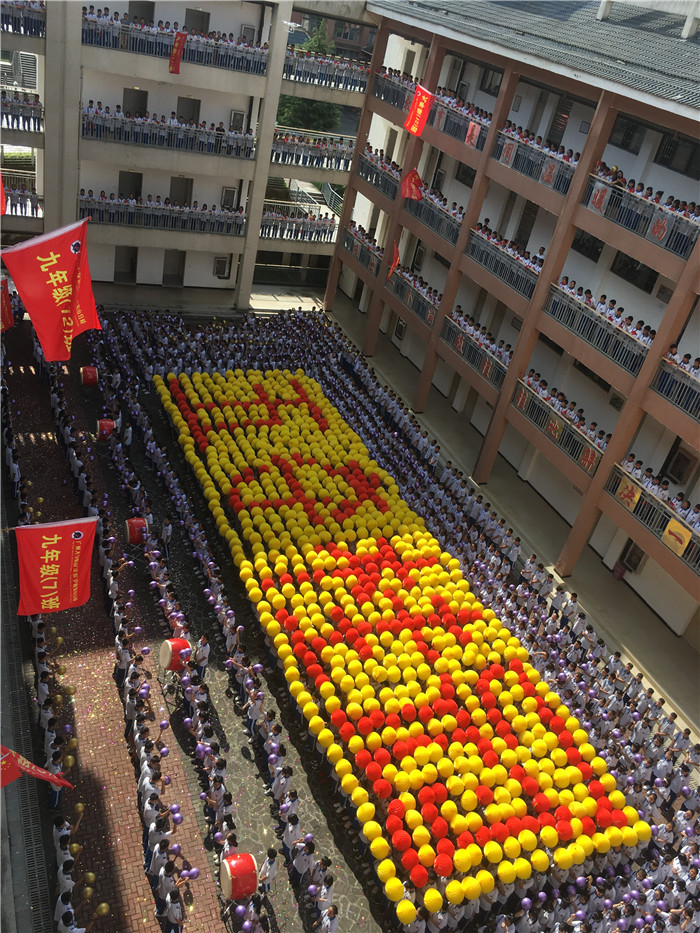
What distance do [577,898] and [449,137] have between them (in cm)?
2199

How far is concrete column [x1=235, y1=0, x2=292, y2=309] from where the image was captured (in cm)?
2836

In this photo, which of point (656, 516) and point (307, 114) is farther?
point (307, 114)

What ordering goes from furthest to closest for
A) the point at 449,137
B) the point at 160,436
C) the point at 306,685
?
the point at 449,137
the point at 160,436
the point at 306,685

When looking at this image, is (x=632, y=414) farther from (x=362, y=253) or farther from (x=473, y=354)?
(x=362, y=253)

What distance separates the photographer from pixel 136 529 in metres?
19.2

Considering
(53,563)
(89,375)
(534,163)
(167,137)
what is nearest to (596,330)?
(534,163)

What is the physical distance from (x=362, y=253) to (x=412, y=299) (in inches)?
178

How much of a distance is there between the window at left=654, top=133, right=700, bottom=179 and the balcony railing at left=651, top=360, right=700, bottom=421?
5.05 m

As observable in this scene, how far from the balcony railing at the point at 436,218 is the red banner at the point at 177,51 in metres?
8.85

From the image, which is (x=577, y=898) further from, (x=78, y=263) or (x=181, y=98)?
(x=181, y=98)

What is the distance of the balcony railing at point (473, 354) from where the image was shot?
24.7 metres

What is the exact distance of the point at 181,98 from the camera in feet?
96.2

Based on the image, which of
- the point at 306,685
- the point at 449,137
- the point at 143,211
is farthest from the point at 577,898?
the point at 143,211

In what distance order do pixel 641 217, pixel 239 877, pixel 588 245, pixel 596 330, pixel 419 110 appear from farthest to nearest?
pixel 419 110
pixel 588 245
pixel 596 330
pixel 641 217
pixel 239 877
